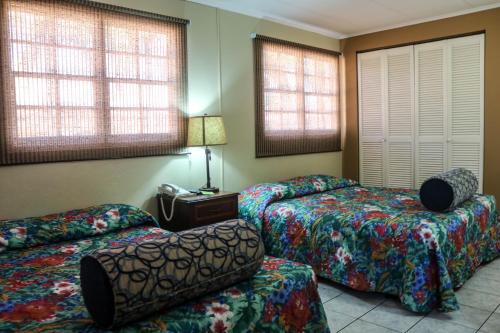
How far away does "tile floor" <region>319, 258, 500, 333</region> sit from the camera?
254cm

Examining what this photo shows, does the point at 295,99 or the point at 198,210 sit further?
the point at 295,99

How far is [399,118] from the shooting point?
5.05m

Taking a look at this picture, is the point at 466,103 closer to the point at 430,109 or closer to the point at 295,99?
the point at 430,109

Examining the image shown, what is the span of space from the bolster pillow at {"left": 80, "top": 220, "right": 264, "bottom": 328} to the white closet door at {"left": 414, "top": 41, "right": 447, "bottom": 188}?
12.2ft

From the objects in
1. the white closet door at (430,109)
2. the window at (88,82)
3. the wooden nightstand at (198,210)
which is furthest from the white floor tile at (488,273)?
the window at (88,82)

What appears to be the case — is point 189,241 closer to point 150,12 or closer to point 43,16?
point 43,16

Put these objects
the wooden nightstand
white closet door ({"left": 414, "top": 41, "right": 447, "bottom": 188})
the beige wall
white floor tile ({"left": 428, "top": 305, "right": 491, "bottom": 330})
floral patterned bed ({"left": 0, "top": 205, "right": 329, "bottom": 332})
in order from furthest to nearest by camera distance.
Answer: white closet door ({"left": 414, "top": 41, "right": 447, "bottom": 188})
the wooden nightstand
the beige wall
white floor tile ({"left": 428, "top": 305, "right": 491, "bottom": 330})
floral patterned bed ({"left": 0, "top": 205, "right": 329, "bottom": 332})

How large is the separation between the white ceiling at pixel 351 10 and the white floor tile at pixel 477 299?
263 cm

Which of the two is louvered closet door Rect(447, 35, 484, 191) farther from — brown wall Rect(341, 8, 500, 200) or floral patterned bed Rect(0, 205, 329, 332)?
floral patterned bed Rect(0, 205, 329, 332)

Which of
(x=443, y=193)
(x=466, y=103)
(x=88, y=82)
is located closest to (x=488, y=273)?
(x=443, y=193)

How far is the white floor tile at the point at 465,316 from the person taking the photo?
257 cm

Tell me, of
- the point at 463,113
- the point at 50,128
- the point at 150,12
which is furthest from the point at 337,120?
the point at 50,128

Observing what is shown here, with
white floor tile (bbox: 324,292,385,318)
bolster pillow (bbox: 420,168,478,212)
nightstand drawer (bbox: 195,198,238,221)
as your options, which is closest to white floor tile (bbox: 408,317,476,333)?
white floor tile (bbox: 324,292,385,318)

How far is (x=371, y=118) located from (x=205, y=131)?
2.53 meters
